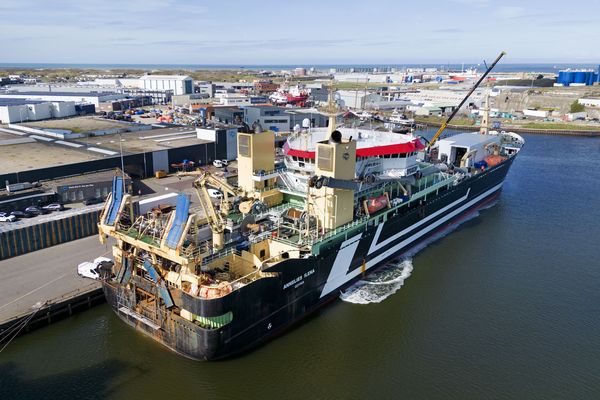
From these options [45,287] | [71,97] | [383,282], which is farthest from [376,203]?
[71,97]

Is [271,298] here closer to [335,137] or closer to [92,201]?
[335,137]

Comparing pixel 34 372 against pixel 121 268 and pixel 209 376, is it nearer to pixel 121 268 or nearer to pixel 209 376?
pixel 121 268

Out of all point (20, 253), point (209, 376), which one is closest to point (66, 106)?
point (20, 253)

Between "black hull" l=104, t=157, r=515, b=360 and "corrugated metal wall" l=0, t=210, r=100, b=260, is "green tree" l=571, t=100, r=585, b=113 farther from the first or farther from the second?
"corrugated metal wall" l=0, t=210, r=100, b=260

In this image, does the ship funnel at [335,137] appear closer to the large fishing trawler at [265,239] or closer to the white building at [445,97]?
the large fishing trawler at [265,239]

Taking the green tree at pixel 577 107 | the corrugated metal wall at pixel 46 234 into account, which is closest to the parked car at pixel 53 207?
the corrugated metal wall at pixel 46 234

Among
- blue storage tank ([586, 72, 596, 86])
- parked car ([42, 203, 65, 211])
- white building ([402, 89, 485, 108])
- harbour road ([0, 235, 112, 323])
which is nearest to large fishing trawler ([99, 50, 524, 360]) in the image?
harbour road ([0, 235, 112, 323])
